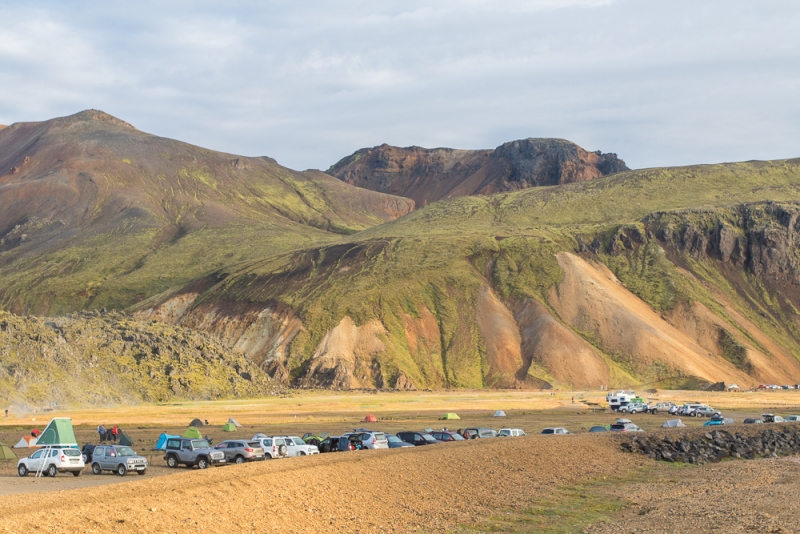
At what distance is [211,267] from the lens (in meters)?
194

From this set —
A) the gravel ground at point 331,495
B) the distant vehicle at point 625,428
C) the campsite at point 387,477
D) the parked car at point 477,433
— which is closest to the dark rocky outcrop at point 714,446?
the campsite at point 387,477

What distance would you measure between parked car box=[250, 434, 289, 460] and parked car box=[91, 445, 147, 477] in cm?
666

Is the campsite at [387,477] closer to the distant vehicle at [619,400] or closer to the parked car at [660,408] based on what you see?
the parked car at [660,408]

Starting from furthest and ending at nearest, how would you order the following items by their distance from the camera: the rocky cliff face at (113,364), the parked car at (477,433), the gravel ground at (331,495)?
the rocky cliff face at (113,364), the parked car at (477,433), the gravel ground at (331,495)

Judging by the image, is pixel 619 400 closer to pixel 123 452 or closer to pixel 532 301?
pixel 532 301

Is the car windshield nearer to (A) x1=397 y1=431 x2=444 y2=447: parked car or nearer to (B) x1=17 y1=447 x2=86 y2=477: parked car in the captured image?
(B) x1=17 y1=447 x2=86 y2=477: parked car

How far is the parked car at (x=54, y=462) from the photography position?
37438 millimetres

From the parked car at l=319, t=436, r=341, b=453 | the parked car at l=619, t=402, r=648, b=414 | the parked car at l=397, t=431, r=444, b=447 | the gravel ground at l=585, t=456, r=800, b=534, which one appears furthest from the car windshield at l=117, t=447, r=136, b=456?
the parked car at l=619, t=402, r=648, b=414

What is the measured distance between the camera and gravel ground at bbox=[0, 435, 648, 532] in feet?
78.2

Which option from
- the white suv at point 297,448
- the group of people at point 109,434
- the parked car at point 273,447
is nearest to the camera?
the parked car at point 273,447

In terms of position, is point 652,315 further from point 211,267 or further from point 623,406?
point 211,267

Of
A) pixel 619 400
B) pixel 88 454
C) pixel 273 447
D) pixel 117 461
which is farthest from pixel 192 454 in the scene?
pixel 619 400

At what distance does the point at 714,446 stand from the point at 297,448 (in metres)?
26.6

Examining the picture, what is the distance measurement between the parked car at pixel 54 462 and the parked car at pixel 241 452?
696 centimetres
